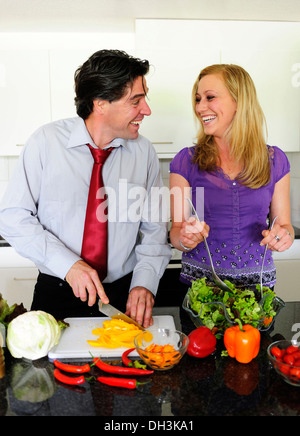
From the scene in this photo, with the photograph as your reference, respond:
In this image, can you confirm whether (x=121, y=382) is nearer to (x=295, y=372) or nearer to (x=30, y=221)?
(x=295, y=372)

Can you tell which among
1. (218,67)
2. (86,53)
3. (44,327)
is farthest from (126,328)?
(86,53)

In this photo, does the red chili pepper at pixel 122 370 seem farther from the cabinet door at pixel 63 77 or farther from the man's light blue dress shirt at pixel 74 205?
the cabinet door at pixel 63 77

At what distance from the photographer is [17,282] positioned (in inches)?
109

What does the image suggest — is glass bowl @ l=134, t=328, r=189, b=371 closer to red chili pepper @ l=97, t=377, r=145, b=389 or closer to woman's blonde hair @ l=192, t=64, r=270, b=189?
red chili pepper @ l=97, t=377, r=145, b=389

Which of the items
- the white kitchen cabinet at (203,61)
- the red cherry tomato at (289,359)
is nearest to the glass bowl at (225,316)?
the red cherry tomato at (289,359)

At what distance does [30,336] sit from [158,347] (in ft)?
1.09

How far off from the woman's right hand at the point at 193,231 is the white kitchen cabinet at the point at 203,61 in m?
1.31

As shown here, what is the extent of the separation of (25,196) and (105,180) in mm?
301

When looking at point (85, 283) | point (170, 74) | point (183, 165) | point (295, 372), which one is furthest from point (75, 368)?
point (170, 74)

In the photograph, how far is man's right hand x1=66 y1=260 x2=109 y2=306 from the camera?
4.21ft

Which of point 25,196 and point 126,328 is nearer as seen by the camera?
point 126,328

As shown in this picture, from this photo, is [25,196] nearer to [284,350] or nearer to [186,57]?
[284,350]

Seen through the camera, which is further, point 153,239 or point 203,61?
point 203,61
